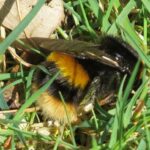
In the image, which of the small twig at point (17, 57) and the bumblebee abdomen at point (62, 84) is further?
the small twig at point (17, 57)

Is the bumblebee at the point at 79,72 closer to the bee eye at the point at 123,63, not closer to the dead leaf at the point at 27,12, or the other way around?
the bee eye at the point at 123,63

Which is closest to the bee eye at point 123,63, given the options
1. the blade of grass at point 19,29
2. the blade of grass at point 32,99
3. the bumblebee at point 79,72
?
the bumblebee at point 79,72

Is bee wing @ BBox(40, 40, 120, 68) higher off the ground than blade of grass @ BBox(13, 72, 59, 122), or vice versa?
bee wing @ BBox(40, 40, 120, 68)

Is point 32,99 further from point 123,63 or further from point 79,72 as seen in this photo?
point 123,63

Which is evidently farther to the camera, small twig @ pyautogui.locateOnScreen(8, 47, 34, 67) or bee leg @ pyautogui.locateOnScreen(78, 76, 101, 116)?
small twig @ pyautogui.locateOnScreen(8, 47, 34, 67)

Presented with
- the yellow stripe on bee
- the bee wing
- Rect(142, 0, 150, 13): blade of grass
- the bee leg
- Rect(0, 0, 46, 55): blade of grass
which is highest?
Rect(142, 0, 150, 13): blade of grass

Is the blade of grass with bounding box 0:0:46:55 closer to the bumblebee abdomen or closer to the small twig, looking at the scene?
the bumblebee abdomen

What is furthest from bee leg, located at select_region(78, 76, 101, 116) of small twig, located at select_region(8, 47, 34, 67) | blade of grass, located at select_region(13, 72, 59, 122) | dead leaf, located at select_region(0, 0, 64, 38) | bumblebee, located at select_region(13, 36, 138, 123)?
dead leaf, located at select_region(0, 0, 64, 38)

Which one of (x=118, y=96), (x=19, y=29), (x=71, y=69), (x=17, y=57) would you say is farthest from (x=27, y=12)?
(x=118, y=96)
